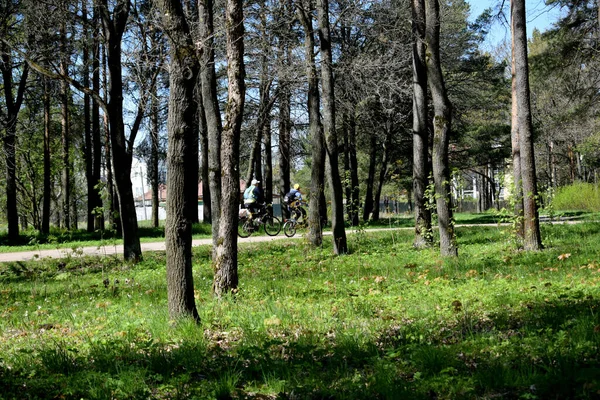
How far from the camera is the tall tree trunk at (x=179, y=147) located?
5.50 m

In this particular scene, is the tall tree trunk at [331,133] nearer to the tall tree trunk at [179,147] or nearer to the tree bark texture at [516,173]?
the tree bark texture at [516,173]

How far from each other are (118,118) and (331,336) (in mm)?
9194

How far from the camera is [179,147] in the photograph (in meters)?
5.50

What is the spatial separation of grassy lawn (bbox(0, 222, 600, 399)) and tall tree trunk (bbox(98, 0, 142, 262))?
2.94 meters

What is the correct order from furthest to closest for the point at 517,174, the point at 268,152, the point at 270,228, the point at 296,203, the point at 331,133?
1. the point at 268,152
2. the point at 270,228
3. the point at 296,203
4. the point at 331,133
5. the point at 517,174

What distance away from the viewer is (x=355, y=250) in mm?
12945

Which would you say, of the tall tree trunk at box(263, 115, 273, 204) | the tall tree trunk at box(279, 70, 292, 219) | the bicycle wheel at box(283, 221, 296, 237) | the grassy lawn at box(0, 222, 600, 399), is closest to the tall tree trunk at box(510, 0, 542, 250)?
the grassy lawn at box(0, 222, 600, 399)

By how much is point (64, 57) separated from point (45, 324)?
9588 millimetres

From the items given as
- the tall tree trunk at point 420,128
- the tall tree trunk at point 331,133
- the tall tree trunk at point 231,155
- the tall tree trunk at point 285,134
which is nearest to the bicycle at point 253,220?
the tall tree trunk at point 285,134

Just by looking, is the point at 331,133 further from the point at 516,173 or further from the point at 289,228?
the point at 289,228

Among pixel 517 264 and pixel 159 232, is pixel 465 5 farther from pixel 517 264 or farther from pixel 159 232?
pixel 517 264

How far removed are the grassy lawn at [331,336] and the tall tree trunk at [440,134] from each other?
0.92 meters

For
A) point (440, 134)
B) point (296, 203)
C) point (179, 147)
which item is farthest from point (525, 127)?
point (296, 203)

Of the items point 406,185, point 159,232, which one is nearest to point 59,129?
point 159,232
